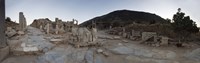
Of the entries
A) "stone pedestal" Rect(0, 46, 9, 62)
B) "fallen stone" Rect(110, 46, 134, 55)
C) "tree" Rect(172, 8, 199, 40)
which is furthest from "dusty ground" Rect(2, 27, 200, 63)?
"tree" Rect(172, 8, 199, 40)

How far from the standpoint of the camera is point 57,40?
19.0 m

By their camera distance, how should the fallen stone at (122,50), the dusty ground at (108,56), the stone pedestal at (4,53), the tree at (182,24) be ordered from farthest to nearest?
the tree at (182,24)
the fallen stone at (122,50)
the dusty ground at (108,56)
the stone pedestal at (4,53)

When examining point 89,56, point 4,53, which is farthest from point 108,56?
point 4,53

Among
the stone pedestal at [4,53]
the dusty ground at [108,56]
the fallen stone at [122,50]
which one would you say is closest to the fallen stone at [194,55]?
the dusty ground at [108,56]

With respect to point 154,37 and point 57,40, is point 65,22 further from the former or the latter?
point 154,37

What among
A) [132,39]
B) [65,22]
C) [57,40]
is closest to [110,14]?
[65,22]

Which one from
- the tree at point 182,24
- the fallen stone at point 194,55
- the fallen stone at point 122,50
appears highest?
the tree at point 182,24

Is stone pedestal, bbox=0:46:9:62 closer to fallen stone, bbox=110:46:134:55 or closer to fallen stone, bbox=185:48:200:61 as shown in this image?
fallen stone, bbox=110:46:134:55

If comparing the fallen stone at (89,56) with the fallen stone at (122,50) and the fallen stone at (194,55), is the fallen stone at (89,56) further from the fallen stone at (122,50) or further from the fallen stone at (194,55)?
the fallen stone at (194,55)

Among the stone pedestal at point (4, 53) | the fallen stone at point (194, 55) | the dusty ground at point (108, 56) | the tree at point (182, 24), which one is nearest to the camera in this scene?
the stone pedestal at point (4, 53)

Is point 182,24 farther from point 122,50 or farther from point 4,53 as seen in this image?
point 4,53

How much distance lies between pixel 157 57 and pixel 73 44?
6.87m

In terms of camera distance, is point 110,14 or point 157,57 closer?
point 157,57

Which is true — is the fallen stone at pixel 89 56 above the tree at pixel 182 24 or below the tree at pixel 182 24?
below
